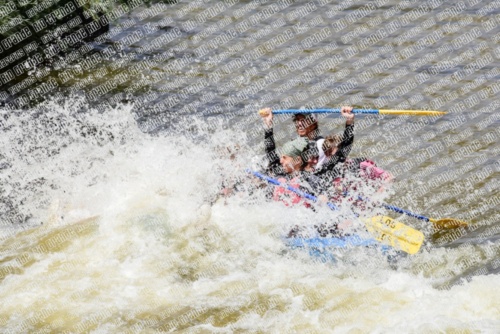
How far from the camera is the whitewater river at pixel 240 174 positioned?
7.14 m

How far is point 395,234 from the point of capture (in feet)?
24.2

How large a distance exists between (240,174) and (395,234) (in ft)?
7.71

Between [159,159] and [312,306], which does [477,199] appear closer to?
[312,306]

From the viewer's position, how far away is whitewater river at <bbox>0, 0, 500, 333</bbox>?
7145 millimetres

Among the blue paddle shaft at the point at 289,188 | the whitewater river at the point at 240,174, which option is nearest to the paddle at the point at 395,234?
the whitewater river at the point at 240,174

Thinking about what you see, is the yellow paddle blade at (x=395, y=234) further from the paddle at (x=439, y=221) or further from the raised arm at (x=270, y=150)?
the raised arm at (x=270, y=150)

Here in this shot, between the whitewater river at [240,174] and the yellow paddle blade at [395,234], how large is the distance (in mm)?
271

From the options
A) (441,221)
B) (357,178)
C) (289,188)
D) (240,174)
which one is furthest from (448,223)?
(240,174)

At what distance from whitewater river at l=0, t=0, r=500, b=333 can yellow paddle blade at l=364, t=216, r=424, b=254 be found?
271 mm

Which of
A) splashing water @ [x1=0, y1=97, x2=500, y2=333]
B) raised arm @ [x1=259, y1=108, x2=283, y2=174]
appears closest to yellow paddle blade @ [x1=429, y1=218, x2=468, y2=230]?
splashing water @ [x1=0, y1=97, x2=500, y2=333]

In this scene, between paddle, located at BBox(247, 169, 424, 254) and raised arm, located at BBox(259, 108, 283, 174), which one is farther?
raised arm, located at BBox(259, 108, 283, 174)

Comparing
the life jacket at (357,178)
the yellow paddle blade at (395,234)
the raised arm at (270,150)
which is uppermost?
the raised arm at (270,150)

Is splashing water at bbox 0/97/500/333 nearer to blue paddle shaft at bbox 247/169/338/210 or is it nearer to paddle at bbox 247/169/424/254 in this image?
blue paddle shaft at bbox 247/169/338/210

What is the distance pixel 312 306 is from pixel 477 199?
9.86ft
